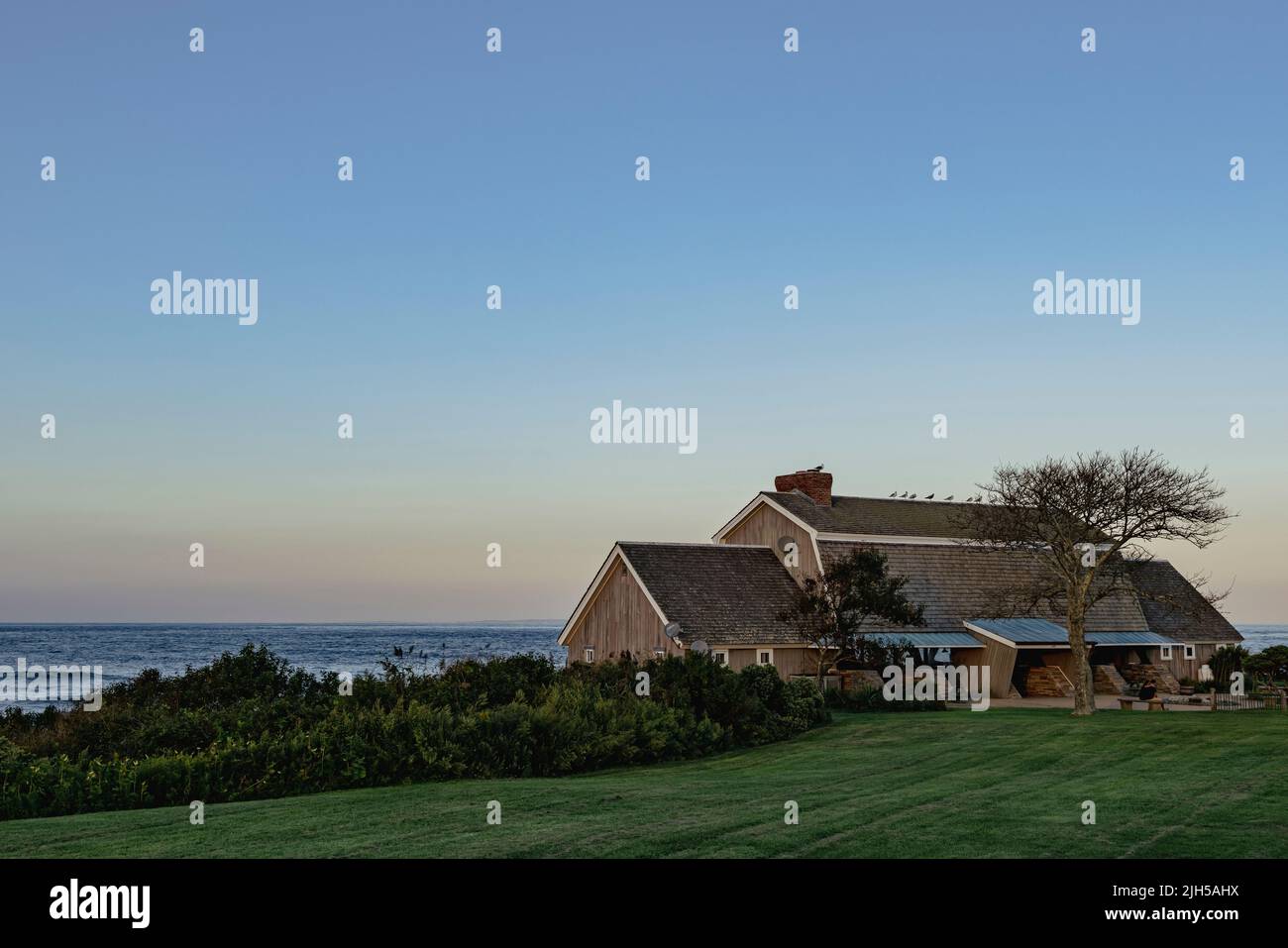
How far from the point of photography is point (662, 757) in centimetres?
2480

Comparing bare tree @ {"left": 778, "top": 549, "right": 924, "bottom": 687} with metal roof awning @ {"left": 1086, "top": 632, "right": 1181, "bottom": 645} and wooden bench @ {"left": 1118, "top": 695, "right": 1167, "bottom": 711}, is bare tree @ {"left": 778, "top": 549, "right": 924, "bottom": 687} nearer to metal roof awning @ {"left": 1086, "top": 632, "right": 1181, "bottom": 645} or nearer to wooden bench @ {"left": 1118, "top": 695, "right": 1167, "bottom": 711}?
wooden bench @ {"left": 1118, "top": 695, "right": 1167, "bottom": 711}

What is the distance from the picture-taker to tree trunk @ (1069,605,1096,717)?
3544 centimetres

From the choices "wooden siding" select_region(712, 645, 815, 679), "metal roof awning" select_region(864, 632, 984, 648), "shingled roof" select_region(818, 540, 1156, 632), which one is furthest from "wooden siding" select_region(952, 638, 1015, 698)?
"wooden siding" select_region(712, 645, 815, 679)

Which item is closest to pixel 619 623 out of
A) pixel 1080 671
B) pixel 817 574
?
pixel 817 574

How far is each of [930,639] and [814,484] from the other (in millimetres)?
8751

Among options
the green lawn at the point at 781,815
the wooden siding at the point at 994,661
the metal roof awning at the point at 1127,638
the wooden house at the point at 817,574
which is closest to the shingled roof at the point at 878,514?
the wooden house at the point at 817,574

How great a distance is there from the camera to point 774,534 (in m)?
49.6

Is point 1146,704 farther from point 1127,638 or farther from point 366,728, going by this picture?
point 366,728

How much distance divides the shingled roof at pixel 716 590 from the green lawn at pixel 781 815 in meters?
19.0

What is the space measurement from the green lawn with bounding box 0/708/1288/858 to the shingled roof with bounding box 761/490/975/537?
25.0m

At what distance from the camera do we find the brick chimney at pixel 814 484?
51.1 metres
